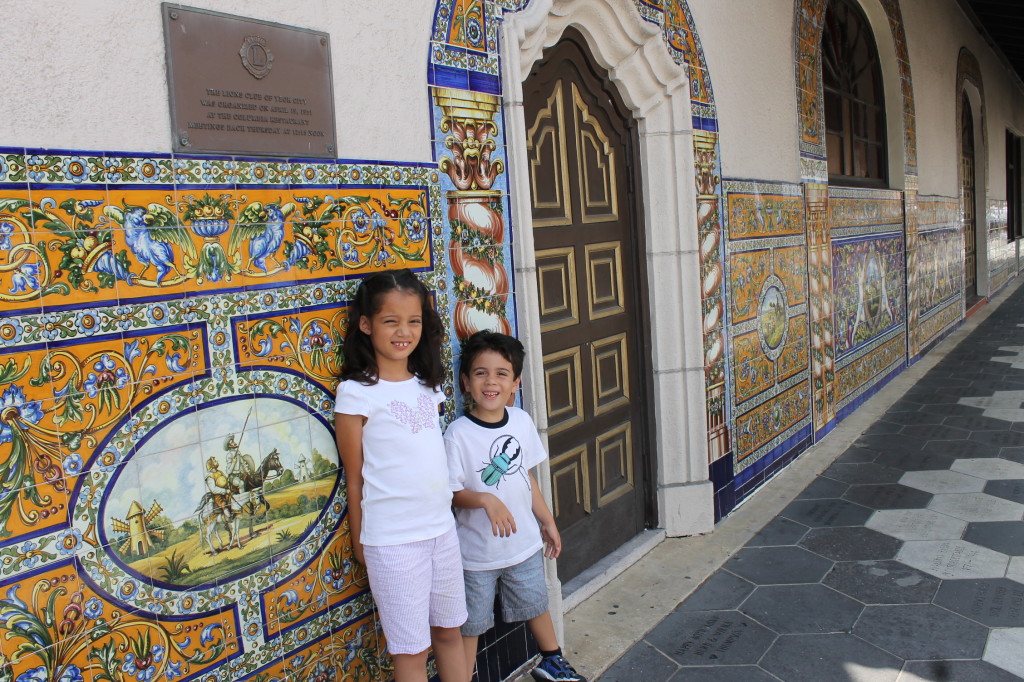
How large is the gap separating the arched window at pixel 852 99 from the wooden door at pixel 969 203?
227 inches

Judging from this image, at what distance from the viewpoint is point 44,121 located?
160 cm

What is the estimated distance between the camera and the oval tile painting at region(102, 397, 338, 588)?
1.76m

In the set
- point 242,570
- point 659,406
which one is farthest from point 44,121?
point 659,406

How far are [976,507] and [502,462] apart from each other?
2.93m

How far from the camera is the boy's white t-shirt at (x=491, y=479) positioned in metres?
2.50

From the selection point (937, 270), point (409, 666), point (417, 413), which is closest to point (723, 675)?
point (409, 666)

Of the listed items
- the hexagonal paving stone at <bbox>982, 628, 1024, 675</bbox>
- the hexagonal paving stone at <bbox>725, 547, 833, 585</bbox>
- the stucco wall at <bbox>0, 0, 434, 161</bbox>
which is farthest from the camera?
the hexagonal paving stone at <bbox>725, 547, 833, 585</bbox>

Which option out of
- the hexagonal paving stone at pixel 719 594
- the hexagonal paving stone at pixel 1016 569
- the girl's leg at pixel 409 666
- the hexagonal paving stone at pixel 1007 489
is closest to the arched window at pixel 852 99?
the hexagonal paving stone at pixel 1007 489

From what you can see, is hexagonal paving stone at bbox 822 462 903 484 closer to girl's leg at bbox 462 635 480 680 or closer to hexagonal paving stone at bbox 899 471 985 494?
hexagonal paving stone at bbox 899 471 985 494

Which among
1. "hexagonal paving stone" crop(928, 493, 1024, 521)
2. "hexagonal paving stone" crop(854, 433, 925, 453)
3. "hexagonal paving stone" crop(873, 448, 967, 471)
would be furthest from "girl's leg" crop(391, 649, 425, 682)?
"hexagonal paving stone" crop(854, 433, 925, 453)

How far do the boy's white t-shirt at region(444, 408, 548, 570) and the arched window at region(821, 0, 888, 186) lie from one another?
466cm

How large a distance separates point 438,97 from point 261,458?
48.8 inches

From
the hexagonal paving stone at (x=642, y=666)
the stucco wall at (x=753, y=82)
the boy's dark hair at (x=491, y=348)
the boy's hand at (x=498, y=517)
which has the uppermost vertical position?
the stucco wall at (x=753, y=82)

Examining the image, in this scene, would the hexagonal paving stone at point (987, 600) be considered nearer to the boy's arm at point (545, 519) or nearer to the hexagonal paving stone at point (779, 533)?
the hexagonal paving stone at point (779, 533)
